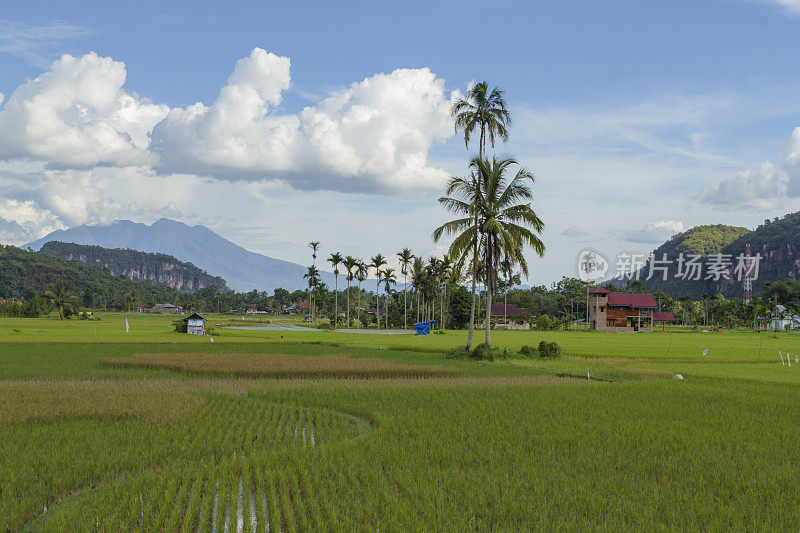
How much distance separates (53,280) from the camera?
146500 mm

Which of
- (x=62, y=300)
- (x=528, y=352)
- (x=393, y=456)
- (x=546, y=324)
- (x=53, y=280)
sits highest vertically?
(x=53, y=280)

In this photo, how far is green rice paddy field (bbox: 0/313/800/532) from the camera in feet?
21.9

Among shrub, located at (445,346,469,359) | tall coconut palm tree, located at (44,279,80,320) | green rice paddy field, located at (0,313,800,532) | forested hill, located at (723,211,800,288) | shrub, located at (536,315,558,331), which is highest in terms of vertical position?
forested hill, located at (723,211,800,288)

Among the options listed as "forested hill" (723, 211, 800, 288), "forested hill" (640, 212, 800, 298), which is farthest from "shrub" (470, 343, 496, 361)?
"forested hill" (723, 211, 800, 288)

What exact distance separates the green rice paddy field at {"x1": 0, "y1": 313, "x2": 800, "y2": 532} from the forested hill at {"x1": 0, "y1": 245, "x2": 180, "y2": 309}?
13621cm

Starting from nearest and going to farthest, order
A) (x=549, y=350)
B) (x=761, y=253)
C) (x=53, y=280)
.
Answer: (x=549, y=350), (x=53, y=280), (x=761, y=253)

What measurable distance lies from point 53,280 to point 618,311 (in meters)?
140

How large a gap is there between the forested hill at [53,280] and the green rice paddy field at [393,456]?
136 m

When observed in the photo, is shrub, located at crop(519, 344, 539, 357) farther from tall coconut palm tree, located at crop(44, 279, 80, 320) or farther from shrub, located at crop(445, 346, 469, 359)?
tall coconut palm tree, located at crop(44, 279, 80, 320)

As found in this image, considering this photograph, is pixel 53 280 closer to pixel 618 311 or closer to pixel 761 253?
pixel 618 311

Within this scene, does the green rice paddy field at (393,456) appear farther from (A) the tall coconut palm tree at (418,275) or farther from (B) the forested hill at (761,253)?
(B) the forested hill at (761,253)

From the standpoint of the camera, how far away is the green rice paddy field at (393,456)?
21.9ft

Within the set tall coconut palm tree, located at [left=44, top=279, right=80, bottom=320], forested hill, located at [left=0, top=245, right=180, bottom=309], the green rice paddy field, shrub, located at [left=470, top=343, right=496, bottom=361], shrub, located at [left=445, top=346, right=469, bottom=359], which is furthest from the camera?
forested hill, located at [left=0, top=245, right=180, bottom=309]

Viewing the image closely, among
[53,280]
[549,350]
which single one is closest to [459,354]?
[549,350]
